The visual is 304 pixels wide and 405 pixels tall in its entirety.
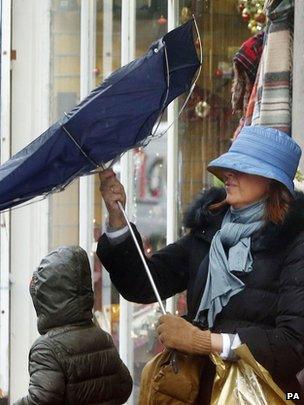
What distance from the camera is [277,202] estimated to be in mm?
4320

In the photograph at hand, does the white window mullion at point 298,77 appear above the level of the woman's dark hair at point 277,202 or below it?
above

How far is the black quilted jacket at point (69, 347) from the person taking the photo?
4.70 meters

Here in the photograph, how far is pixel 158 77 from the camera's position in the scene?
4.50 m

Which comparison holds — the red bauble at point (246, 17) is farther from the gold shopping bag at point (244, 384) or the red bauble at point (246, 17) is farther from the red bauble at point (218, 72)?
the gold shopping bag at point (244, 384)

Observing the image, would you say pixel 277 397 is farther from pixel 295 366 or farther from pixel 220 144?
pixel 220 144

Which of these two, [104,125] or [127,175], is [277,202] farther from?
[127,175]

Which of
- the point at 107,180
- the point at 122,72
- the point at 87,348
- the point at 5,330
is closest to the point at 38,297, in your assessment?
the point at 87,348

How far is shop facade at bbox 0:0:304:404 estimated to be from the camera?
7.51m

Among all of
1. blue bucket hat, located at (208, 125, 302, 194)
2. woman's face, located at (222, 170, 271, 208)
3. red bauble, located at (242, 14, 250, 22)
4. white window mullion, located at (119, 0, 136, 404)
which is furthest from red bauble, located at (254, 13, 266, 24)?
woman's face, located at (222, 170, 271, 208)

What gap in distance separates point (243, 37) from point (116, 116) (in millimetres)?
2861

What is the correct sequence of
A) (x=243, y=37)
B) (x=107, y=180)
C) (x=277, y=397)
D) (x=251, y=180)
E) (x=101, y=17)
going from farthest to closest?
(x=101, y=17) → (x=243, y=37) → (x=107, y=180) → (x=251, y=180) → (x=277, y=397)

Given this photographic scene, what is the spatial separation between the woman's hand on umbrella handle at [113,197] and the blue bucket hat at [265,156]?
44cm

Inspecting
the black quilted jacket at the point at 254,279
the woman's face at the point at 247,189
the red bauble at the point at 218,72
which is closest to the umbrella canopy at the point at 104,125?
the black quilted jacket at the point at 254,279

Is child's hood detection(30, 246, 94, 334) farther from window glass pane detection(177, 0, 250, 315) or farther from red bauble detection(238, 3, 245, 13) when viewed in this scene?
red bauble detection(238, 3, 245, 13)
